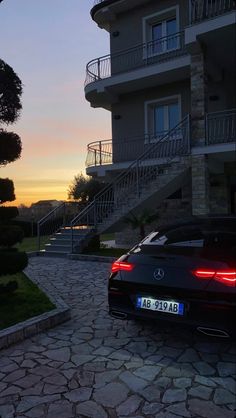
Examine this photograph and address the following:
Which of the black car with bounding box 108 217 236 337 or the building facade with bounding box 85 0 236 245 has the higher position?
the building facade with bounding box 85 0 236 245

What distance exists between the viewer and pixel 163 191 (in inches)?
515

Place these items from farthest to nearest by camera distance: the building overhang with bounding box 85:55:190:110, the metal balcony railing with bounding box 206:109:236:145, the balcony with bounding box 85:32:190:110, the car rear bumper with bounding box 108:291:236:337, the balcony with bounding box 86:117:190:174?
1. the balcony with bounding box 86:117:190:174
2. the balcony with bounding box 85:32:190:110
3. the building overhang with bounding box 85:55:190:110
4. the metal balcony railing with bounding box 206:109:236:145
5. the car rear bumper with bounding box 108:291:236:337

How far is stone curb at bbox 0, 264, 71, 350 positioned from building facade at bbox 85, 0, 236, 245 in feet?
24.2

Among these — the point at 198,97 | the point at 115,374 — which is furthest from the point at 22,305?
the point at 198,97

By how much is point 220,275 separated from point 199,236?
3.09 ft

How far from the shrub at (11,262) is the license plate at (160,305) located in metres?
2.65

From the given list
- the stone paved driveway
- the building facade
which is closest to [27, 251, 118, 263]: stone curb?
the building facade

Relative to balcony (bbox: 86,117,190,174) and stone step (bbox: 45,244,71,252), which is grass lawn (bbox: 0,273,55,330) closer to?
stone step (bbox: 45,244,71,252)

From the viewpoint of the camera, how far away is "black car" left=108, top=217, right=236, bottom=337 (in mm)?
3842

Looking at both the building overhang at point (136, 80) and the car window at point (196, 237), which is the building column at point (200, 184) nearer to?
the building overhang at point (136, 80)

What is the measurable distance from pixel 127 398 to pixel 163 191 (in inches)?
396

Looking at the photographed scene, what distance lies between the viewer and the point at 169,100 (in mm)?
15938

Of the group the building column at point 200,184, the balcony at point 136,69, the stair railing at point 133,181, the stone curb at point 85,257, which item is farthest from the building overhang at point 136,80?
the stone curb at point 85,257

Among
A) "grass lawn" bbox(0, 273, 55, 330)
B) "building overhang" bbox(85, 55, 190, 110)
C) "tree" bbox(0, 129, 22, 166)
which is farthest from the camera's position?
"building overhang" bbox(85, 55, 190, 110)
